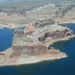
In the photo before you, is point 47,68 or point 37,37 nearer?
point 47,68

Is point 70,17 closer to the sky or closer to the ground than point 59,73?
closer to the ground

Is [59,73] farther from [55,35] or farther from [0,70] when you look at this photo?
[55,35]

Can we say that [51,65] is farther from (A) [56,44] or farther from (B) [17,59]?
(A) [56,44]

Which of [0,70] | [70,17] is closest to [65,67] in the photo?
[0,70]

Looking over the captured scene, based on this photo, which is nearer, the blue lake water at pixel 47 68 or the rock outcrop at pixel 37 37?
the blue lake water at pixel 47 68

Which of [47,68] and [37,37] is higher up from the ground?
[47,68]

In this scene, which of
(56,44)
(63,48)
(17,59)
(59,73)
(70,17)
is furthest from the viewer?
(70,17)

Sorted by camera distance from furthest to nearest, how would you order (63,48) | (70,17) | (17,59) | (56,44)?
(70,17) → (56,44) → (63,48) → (17,59)

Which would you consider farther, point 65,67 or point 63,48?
point 63,48

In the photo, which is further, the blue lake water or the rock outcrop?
the rock outcrop

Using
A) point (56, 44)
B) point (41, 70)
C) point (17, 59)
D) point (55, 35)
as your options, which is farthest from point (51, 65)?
point (55, 35)
